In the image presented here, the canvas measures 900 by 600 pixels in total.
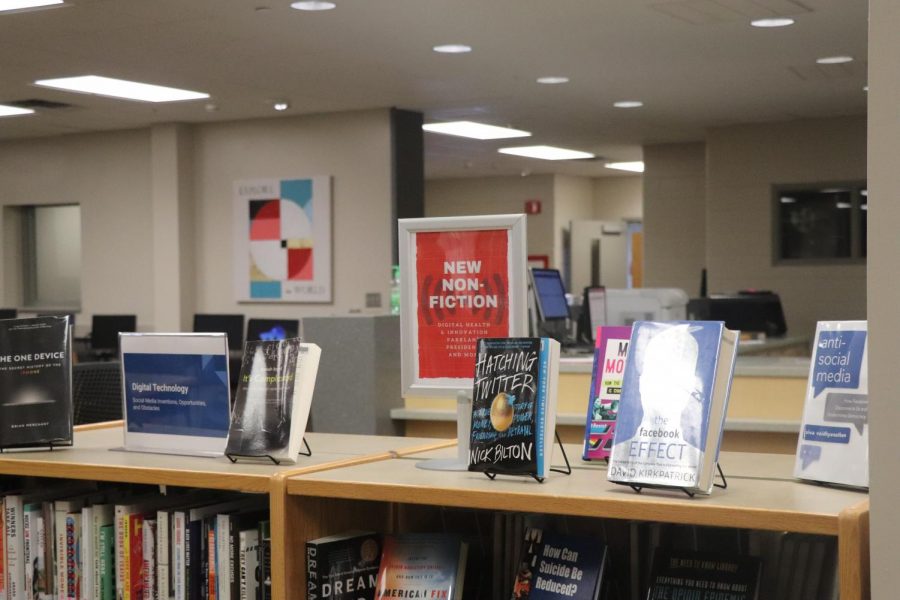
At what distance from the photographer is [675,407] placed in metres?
1.68

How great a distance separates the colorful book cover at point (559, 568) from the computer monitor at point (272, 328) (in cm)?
663

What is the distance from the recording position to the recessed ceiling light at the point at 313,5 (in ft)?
19.6

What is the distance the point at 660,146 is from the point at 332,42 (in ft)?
20.1

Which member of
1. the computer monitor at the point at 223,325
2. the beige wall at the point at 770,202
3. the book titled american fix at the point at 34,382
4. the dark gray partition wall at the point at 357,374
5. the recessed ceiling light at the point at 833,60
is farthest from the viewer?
the beige wall at the point at 770,202

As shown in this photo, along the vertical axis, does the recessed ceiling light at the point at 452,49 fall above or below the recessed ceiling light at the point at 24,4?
below

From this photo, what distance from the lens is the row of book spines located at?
2.01m

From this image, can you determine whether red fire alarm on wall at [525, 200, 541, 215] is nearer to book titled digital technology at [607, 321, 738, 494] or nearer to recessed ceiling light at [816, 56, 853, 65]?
recessed ceiling light at [816, 56, 853, 65]

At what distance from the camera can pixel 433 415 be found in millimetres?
4574

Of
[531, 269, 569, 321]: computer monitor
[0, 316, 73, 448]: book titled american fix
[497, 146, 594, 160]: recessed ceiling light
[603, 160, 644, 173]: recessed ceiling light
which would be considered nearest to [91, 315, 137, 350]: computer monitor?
[497, 146, 594, 160]: recessed ceiling light

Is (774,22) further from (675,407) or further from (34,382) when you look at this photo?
(675,407)

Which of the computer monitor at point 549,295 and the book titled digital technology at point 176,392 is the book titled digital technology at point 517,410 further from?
the computer monitor at point 549,295

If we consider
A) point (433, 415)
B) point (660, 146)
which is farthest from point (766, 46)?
point (660, 146)

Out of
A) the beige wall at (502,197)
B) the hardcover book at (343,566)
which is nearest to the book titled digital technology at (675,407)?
the hardcover book at (343,566)

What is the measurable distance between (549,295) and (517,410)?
4449 millimetres
